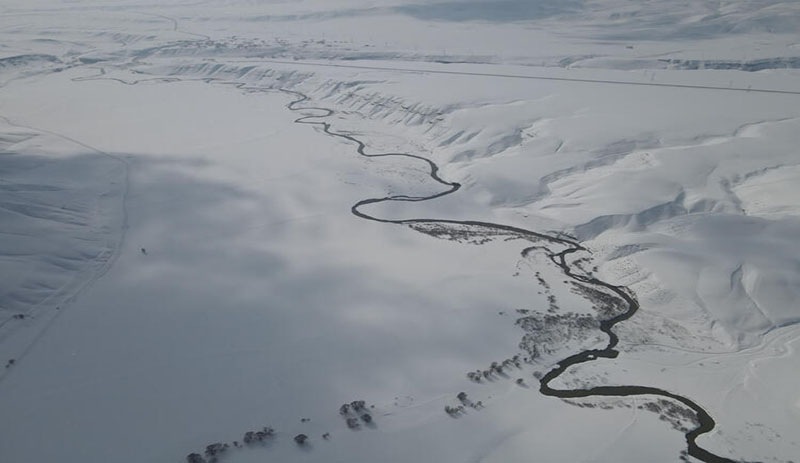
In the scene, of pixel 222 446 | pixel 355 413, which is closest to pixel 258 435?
pixel 222 446

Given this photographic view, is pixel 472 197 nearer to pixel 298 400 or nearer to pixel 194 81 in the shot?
pixel 298 400

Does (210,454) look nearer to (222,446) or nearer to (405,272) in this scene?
(222,446)

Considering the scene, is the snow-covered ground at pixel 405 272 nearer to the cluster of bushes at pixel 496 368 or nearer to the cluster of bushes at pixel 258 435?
the cluster of bushes at pixel 496 368

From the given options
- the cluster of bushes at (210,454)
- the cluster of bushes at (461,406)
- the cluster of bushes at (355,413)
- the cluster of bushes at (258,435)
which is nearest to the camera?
the cluster of bushes at (210,454)

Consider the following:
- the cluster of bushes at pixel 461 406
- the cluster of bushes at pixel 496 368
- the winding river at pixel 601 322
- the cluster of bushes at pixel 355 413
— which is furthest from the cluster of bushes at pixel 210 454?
the winding river at pixel 601 322

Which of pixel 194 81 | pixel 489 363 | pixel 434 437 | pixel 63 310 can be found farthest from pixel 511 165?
pixel 194 81

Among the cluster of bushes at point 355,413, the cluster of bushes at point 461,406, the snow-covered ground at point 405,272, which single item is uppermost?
the snow-covered ground at point 405,272
